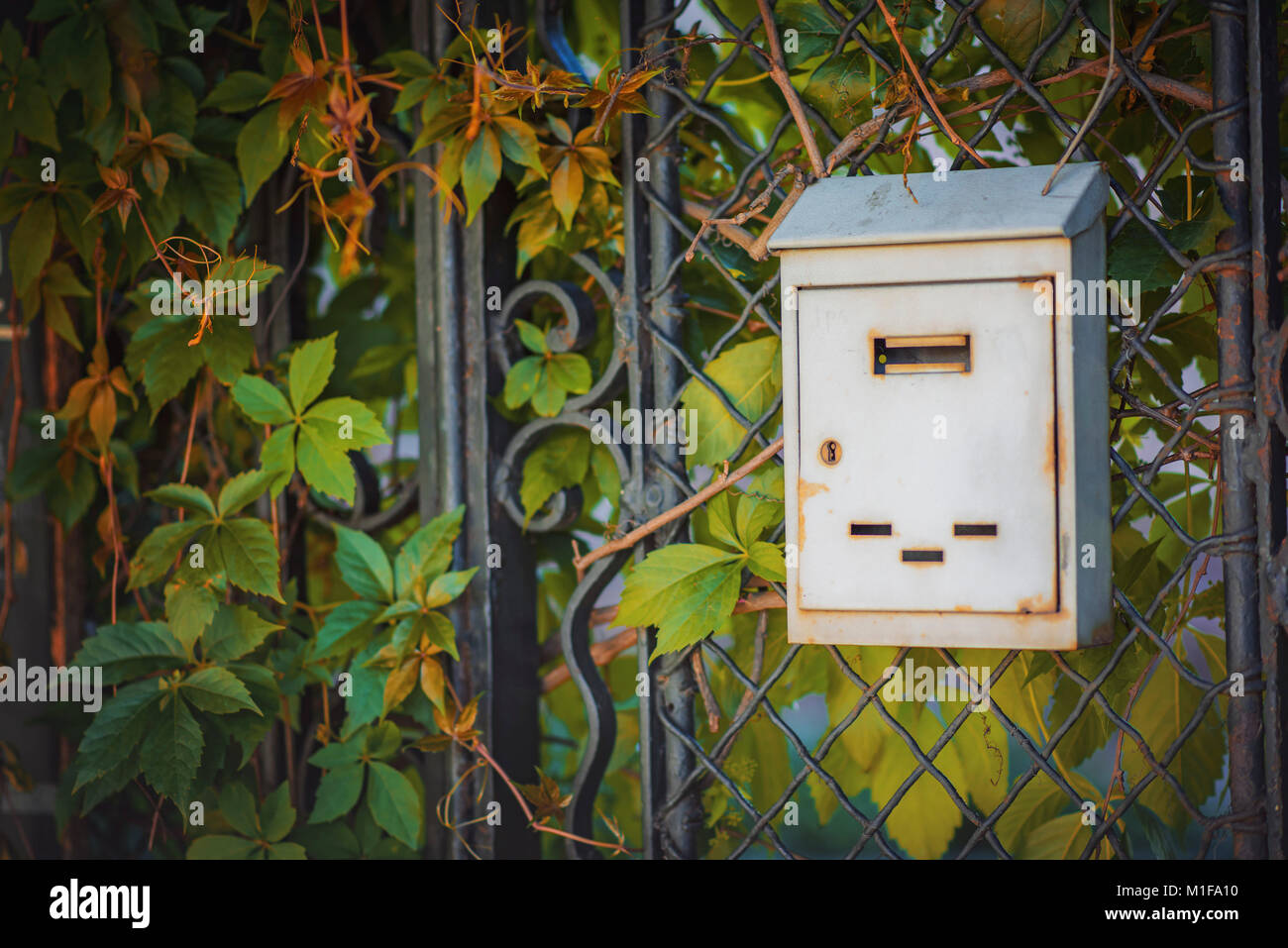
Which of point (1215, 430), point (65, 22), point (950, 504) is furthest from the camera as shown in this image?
point (65, 22)

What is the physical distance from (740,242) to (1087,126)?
1.43 ft

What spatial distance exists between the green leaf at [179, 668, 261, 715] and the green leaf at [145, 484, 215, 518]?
238 millimetres

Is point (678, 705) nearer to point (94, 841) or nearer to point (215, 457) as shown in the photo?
point (215, 457)

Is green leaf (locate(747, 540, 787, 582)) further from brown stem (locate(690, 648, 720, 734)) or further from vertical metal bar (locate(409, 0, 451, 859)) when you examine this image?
vertical metal bar (locate(409, 0, 451, 859))

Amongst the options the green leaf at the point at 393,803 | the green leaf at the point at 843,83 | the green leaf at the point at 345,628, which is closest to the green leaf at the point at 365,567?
the green leaf at the point at 345,628

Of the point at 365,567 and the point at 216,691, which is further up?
the point at 365,567

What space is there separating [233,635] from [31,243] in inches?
28.3

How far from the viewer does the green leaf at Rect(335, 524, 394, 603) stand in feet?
5.08

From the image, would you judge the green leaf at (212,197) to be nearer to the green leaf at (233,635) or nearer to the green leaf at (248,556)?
the green leaf at (248,556)

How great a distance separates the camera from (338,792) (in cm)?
161

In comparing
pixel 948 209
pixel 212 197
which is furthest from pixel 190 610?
pixel 948 209

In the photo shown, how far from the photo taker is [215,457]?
1.91m

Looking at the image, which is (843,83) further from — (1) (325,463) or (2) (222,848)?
(2) (222,848)
